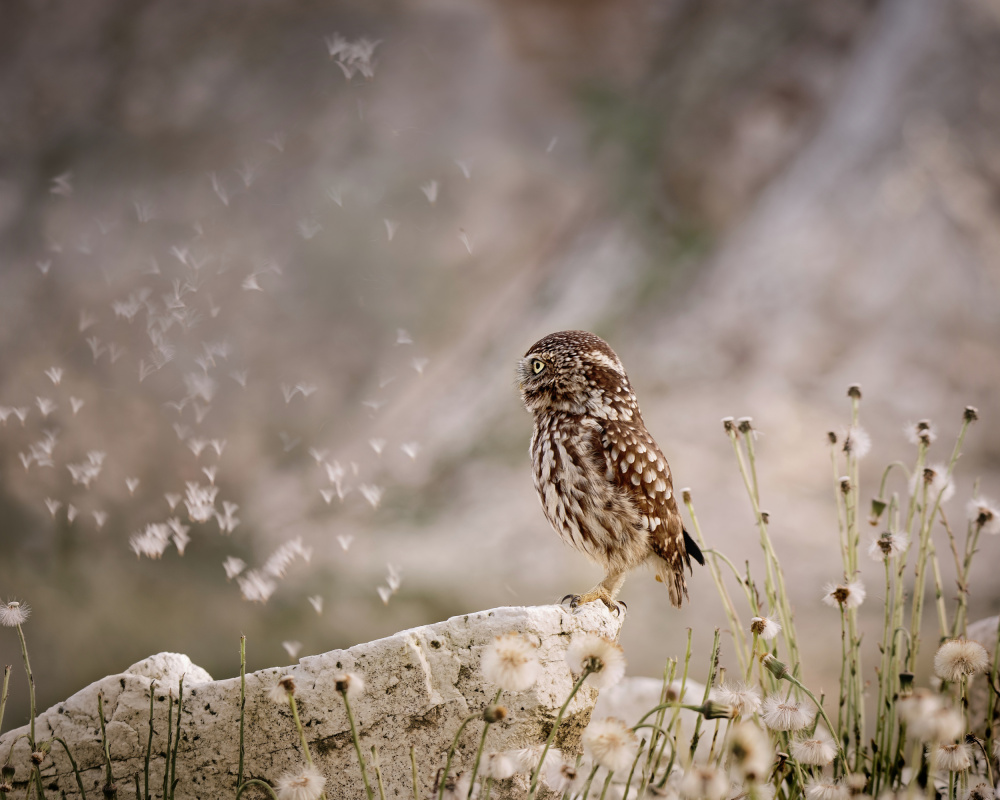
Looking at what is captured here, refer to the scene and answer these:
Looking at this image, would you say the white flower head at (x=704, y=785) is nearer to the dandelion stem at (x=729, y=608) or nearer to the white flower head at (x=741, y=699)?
the white flower head at (x=741, y=699)

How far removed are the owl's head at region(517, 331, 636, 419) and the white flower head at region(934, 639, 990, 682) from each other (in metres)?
0.85

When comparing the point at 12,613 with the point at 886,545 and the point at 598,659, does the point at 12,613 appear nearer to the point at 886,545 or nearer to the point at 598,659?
the point at 598,659

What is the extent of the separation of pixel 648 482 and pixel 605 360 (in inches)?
13.3

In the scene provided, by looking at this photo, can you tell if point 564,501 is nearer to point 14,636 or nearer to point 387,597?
point 387,597

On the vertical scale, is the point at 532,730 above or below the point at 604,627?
below

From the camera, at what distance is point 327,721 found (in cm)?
125

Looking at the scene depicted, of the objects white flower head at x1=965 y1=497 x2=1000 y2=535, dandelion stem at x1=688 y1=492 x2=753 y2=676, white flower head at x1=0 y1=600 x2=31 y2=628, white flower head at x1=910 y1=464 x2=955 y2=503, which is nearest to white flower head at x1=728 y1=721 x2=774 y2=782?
dandelion stem at x1=688 y1=492 x2=753 y2=676

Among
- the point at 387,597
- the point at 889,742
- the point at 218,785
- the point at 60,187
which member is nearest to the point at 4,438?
the point at 60,187

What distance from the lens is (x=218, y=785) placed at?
1.26 metres

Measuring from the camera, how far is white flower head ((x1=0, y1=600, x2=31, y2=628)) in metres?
1.09

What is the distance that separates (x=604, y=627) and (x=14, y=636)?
2423mm

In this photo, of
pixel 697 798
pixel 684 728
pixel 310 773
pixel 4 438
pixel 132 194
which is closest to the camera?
pixel 697 798

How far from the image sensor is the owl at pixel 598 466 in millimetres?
1530

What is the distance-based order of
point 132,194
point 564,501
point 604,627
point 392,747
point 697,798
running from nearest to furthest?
point 697,798 < point 392,747 < point 604,627 < point 564,501 < point 132,194
